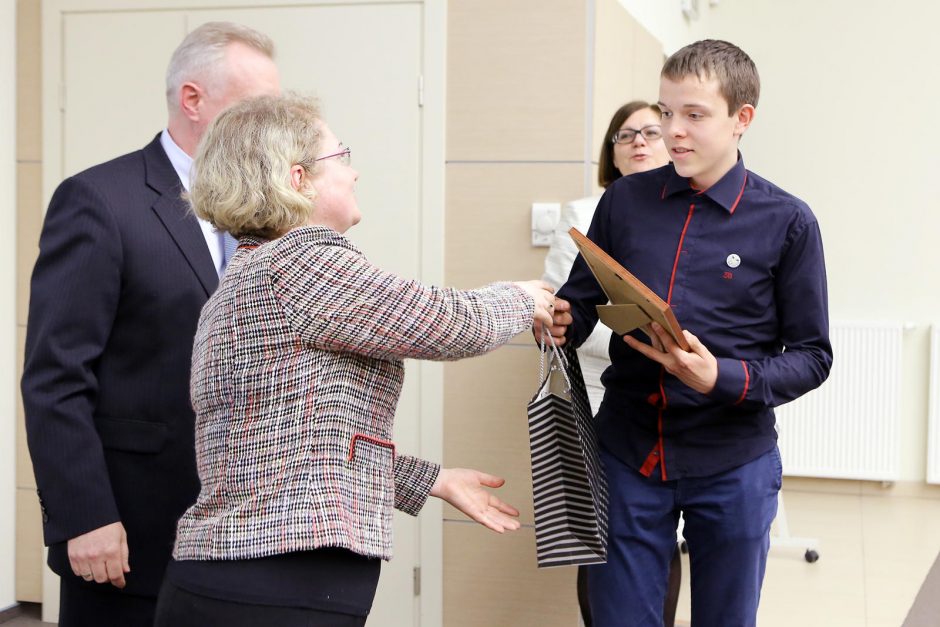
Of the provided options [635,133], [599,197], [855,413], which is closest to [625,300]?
[599,197]

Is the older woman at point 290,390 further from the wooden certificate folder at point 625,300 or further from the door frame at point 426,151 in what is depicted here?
the door frame at point 426,151

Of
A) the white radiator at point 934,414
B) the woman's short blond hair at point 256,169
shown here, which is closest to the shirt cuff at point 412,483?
the woman's short blond hair at point 256,169

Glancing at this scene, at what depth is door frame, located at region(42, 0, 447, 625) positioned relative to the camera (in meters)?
3.24

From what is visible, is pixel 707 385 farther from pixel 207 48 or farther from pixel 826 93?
pixel 826 93

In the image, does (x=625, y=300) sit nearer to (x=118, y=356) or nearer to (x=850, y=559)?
(x=118, y=356)

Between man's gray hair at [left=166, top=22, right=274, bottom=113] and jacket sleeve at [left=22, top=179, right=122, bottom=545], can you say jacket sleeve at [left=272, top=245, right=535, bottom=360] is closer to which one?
jacket sleeve at [left=22, top=179, right=122, bottom=545]

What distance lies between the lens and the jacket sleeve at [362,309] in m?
1.46

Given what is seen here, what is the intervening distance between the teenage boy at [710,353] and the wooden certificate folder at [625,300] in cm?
7

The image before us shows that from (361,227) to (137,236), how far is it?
1.46 meters

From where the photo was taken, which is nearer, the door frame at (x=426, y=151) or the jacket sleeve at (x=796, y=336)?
the jacket sleeve at (x=796, y=336)


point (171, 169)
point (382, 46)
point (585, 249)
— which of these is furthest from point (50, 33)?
point (585, 249)

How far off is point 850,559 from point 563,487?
335 cm

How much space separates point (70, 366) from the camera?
6.01 ft

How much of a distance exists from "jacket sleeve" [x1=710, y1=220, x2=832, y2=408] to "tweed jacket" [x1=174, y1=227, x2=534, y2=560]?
0.55 m
